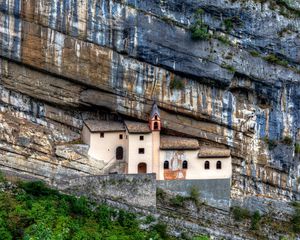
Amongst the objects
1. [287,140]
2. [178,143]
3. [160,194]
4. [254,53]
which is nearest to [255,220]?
[287,140]

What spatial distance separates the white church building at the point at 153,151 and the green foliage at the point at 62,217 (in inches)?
178

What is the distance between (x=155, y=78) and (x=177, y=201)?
804cm

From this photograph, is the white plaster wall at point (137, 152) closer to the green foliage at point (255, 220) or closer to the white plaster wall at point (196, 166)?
→ the white plaster wall at point (196, 166)

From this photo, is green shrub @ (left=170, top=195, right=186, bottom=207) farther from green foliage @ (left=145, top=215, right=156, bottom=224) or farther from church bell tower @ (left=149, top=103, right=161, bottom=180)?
green foliage @ (left=145, top=215, right=156, bottom=224)

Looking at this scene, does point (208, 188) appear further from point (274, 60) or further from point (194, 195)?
point (274, 60)

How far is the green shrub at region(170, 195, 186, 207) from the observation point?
60.3 metres

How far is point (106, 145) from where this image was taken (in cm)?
6091

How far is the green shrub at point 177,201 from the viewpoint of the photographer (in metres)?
60.3

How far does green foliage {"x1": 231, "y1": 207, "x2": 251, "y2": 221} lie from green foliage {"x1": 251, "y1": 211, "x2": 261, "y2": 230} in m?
0.42

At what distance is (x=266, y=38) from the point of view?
203 ft

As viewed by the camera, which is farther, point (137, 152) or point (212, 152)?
point (212, 152)

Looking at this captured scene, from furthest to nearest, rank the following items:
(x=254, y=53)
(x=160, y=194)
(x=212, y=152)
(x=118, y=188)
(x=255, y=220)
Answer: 1. (x=255, y=220)
2. (x=254, y=53)
3. (x=212, y=152)
4. (x=160, y=194)
5. (x=118, y=188)

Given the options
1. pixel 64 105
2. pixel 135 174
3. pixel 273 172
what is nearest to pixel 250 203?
pixel 273 172

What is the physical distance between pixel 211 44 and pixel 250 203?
11.0 m
